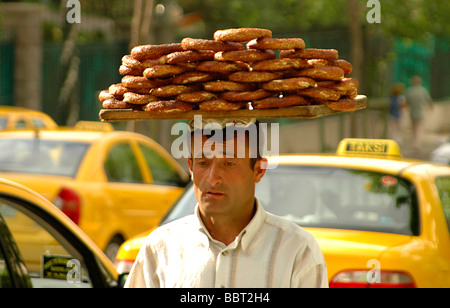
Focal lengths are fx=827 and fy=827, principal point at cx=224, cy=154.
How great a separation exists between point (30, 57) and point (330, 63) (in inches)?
827

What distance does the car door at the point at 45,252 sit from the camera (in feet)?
11.8

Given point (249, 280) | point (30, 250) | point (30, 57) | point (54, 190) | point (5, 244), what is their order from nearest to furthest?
1. point (249, 280)
2. point (5, 244)
3. point (30, 250)
4. point (54, 190)
5. point (30, 57)

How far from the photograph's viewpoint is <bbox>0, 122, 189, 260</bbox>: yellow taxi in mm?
7820

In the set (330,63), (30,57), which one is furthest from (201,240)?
(30,57)

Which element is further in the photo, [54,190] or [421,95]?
[421,95]

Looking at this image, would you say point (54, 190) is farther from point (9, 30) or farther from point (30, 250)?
point (9, 30)

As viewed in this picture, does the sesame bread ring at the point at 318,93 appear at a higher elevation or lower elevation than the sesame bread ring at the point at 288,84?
lower

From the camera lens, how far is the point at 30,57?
909 inches

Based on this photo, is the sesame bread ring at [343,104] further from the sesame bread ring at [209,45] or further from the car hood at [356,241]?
the car hood at [356,241]

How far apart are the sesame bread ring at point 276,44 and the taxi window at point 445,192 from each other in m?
2.87

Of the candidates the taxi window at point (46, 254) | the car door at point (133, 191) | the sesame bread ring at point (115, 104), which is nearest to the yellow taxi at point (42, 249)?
the taxi window at point (46, 254)

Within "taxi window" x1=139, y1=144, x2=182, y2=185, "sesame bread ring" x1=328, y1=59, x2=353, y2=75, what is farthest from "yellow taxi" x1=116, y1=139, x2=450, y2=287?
"taxi window" x1=139, y1=144, x2=182, y2=185

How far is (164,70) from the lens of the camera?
112 inches

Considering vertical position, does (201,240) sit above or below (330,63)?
below
